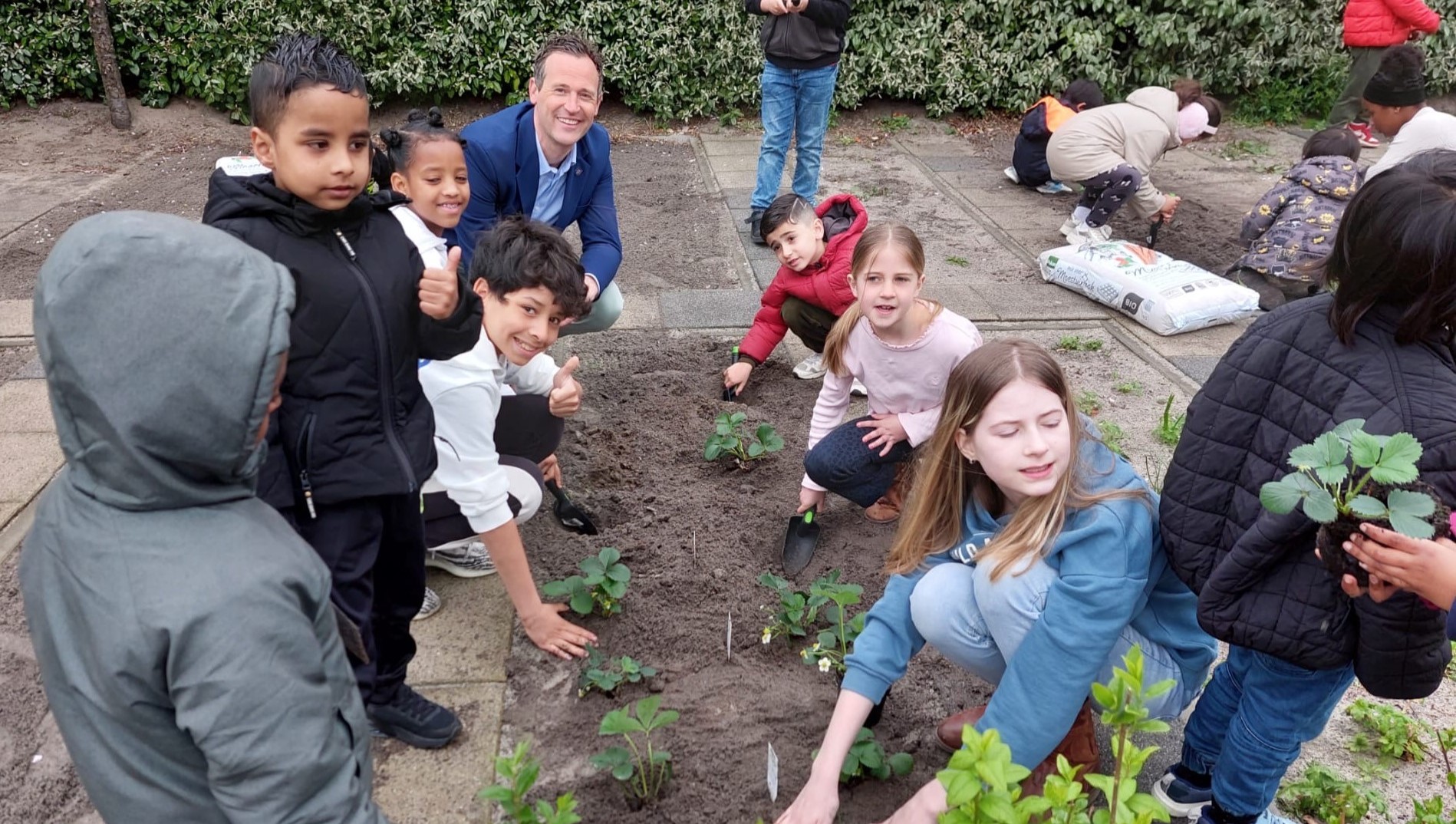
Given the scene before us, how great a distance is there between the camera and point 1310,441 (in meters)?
1.84

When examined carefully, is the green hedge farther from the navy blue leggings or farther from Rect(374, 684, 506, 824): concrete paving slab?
Rect(374, 684, 506, 824): concrete paving slab

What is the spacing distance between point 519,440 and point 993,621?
5.62 ft

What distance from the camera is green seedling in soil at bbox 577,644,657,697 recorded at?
8.47 ft

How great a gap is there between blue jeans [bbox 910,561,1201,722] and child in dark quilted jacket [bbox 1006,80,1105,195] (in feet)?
17.9

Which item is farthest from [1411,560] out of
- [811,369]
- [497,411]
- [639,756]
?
[811,369]

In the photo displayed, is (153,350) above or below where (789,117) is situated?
above

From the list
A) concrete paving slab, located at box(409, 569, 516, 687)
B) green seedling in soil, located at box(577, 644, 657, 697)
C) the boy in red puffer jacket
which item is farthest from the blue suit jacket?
the boy in red puffer jacket

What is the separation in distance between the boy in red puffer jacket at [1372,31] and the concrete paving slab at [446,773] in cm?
815

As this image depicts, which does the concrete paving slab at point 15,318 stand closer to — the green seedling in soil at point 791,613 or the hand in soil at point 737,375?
the hand in soil at point 737,375

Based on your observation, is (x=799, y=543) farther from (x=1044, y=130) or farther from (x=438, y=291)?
(x=1044, y=130)

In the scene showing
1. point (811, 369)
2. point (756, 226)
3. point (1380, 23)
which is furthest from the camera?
point (1380, 23)

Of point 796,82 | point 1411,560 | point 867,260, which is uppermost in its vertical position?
point 1411,560

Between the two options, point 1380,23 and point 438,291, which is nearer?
point 438,291

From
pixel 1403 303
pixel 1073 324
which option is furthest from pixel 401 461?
pixel 1073 324
